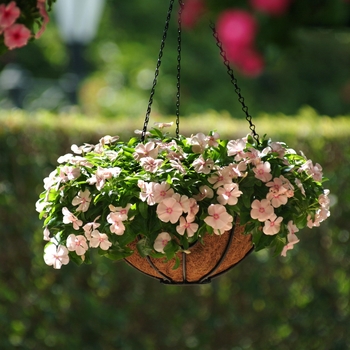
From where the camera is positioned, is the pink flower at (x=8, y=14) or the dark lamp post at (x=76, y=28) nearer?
the pink flower at (x=8, y=14)

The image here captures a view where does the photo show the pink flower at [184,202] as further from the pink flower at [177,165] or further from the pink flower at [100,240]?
the pink flower at [100,240]

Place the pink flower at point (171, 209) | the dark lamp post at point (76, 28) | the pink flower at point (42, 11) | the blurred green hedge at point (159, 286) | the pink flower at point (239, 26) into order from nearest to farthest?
the pink flower at point (239, 26) → the pink flower at point (171, 209) → the pink flower at point (42, 11) → the blurred green hedge at point (159, 286) → the dark lamp post at point (76, 28)

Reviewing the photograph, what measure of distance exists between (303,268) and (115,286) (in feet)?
3.74

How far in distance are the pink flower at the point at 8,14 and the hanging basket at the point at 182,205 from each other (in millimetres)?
387

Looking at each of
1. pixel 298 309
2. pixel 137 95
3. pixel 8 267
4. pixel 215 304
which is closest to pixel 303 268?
pixel 298 309

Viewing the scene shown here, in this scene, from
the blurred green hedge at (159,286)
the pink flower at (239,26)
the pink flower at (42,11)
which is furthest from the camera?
the blurred green hedge at (159,286)

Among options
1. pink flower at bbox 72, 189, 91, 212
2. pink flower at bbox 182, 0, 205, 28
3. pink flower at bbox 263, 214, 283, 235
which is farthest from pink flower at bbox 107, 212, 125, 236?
pink flower at bbox 182, 0, 205, 28

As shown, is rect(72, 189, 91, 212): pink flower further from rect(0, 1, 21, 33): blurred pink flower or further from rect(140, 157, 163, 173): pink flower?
rect(0, 1, 21, 33): blurred pink flower

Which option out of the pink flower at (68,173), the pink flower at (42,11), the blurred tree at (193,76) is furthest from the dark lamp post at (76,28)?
the blurred tree at (193,76)

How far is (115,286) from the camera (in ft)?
13.9

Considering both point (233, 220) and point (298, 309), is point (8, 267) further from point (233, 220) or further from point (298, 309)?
point (233, 220)

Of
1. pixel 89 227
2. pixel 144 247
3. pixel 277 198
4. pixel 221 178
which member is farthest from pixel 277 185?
Answer: pixel 89 227

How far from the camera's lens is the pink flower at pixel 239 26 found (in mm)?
758

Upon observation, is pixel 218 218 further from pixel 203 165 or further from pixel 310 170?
pixel 310 170
